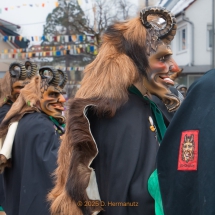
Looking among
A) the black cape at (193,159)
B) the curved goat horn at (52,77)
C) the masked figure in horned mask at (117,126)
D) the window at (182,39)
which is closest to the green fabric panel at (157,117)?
the masked figure in horned mask at (117,126)

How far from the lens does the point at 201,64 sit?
19.3 metres

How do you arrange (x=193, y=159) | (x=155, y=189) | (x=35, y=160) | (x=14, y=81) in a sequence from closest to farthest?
(x=193, y=159), (x=155, y=189), (x=35, y=160), (x=14, y=81)

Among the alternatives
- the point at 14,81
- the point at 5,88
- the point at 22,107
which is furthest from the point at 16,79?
the point at 22,107

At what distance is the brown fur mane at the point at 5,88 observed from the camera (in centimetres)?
514

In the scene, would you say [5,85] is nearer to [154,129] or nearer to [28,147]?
[28,147]

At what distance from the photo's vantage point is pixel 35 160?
337 cm

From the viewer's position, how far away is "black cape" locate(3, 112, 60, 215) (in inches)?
131

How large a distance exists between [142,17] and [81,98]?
55 centimetres

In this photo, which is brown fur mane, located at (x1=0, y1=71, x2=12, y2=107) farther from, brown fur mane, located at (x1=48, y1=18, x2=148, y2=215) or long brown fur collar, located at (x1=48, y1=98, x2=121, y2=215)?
long brown fur collar, located at (x1=48, y1=98, x2=121, y2=215)

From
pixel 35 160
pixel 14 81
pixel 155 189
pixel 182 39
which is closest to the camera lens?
pixel 155 189

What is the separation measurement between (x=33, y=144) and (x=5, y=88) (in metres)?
2.08

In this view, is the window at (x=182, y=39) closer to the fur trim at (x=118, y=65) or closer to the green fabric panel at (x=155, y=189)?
the fur trim at (x=118, y=65)

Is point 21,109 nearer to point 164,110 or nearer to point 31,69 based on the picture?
point 31,69

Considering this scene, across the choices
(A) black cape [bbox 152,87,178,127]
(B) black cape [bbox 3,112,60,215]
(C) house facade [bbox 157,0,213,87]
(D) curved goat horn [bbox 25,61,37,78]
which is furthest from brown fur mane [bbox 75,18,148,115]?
(C) house facade [bbox 157,0,213,87]
